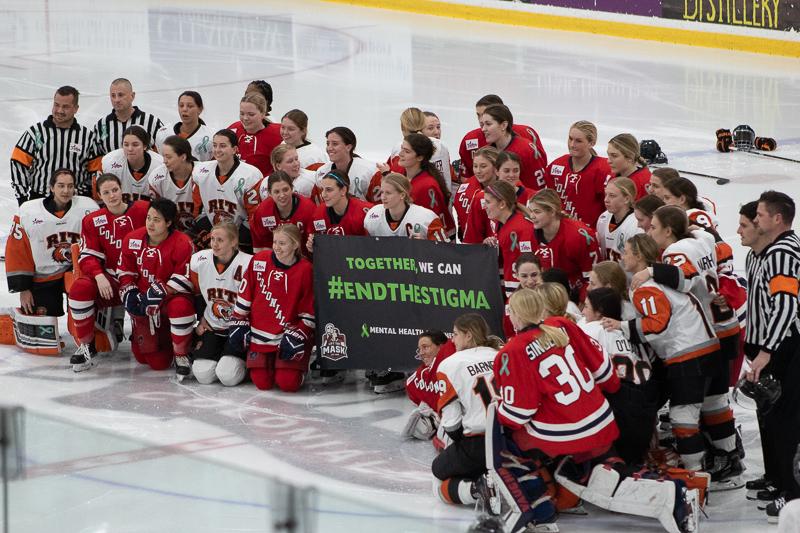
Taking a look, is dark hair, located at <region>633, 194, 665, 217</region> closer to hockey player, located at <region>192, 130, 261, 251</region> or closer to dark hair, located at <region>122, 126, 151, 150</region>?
hockey player, located at <region>192, 130, 261, 251</region>

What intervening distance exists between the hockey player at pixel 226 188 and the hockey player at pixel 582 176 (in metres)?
1.84

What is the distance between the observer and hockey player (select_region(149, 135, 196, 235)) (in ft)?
26.3

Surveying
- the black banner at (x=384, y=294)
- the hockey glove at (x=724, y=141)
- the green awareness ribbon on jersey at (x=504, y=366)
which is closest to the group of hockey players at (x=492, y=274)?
the green awareness ribbon on jersey at (x=504, y=366)

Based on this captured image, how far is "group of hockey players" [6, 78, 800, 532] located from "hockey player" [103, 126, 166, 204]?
0.01m

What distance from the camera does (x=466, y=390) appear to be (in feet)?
18.7

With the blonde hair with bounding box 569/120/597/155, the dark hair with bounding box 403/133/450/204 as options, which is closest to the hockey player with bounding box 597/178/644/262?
the blonde hair with bounding box 569/120/597/155

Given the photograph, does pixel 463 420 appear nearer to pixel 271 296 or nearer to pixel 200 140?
pixel 271 296

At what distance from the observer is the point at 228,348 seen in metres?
7.35

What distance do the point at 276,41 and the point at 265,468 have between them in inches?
604

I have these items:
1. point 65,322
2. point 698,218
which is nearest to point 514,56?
point 65,322

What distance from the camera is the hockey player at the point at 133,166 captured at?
829cm

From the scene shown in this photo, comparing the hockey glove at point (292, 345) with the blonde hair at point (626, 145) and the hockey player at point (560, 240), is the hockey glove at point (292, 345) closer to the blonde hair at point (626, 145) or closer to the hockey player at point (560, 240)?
the hockey player at point (560, 240)

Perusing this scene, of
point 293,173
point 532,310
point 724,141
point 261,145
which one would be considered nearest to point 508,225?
point 532,310

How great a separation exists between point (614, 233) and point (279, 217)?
1.97 meters
